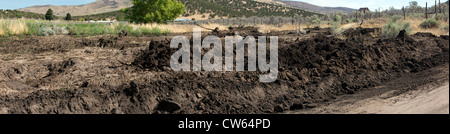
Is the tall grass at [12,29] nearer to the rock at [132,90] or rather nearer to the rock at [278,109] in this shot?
the rock at [132,90]

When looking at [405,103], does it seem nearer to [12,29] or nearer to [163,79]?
[163,79]

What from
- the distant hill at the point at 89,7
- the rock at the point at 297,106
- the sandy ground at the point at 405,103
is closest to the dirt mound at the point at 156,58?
the rock at the point at 297,106

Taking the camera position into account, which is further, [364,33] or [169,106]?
[364,33]

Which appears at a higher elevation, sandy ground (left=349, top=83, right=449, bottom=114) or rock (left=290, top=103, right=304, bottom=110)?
sandy ground (left=349, top=83, right=449, bottom=114)

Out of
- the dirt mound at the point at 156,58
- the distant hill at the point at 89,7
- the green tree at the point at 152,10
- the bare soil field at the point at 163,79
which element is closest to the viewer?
the bare soil field at the point at 163,79

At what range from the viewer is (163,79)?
7273 mm

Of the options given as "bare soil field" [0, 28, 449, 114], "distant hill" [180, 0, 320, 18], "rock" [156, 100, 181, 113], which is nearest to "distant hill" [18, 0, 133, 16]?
"distant hill" [180, 0, 320, 18]

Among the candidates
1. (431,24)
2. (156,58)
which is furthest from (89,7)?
(156,58)

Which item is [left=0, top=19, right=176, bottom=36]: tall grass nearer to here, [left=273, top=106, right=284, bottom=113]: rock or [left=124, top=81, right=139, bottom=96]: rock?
[left=124, top=81, right=139, bottom=96]: rock

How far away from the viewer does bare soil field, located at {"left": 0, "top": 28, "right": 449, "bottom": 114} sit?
6230 millimetres

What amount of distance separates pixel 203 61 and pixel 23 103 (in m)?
3.95

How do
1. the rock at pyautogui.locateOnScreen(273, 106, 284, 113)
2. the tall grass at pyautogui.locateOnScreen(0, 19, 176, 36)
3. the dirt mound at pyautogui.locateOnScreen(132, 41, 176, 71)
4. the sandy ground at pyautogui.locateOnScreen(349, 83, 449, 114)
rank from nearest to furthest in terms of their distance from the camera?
1. the sandy ground at pyautogui.locateOnScreen(349, 83, 449, 114)
2. the rock at pyautogui.locateOnScreen(273, 106, 284, 113)
3. the dirt mound at pyautogui.locateOnScreen(132, 41, 176, 71)
4. the tall grass at pyautogui.locateOnScreen(0, 19, 176, 36)

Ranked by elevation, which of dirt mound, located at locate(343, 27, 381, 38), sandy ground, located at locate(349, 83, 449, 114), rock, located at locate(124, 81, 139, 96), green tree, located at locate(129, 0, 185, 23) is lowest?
sandy ground, located at locate(349, 83, 449, 114)

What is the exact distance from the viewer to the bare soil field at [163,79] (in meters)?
6.23
